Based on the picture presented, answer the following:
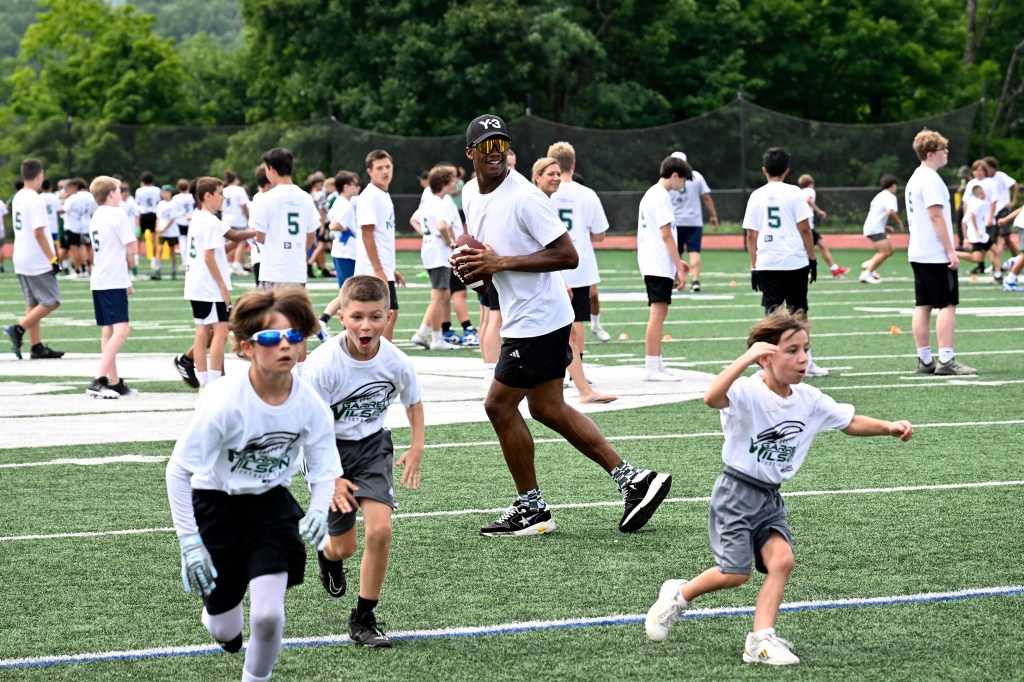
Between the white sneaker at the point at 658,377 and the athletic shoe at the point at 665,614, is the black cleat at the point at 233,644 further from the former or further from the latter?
the white sneaker at the point at 658,377

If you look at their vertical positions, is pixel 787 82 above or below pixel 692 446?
above

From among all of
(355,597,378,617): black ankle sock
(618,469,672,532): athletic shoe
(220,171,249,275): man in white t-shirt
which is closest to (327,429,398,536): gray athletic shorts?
(355,597,378,617): black ankle sock

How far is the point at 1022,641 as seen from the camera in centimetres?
571

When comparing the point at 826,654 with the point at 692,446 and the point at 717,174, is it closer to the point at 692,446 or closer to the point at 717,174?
the point at 692,446

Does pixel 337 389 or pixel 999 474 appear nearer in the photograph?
pixel 337 389

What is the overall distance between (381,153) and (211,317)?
2174 mm

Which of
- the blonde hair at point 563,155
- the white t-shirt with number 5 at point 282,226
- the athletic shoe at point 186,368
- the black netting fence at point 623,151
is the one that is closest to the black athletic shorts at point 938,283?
the blonde hair at point 563,155

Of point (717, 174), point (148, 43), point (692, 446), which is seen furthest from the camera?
point (148, 43)

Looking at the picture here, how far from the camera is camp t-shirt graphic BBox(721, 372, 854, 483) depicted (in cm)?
570

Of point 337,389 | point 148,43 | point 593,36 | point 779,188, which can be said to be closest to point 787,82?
point 593,36

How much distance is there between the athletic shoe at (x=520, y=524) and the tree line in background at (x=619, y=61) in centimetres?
3636

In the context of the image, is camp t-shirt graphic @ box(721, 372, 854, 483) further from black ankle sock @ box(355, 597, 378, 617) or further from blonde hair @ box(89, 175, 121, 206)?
blonde hair @ box(89, 175, 121, 206)

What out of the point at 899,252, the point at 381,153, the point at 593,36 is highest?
the point at 593,36

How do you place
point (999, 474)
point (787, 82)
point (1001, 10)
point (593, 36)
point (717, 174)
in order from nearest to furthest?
point (999, 474), point (717, 174), point (593, 36), point (787, 82), point (1001, 10)
